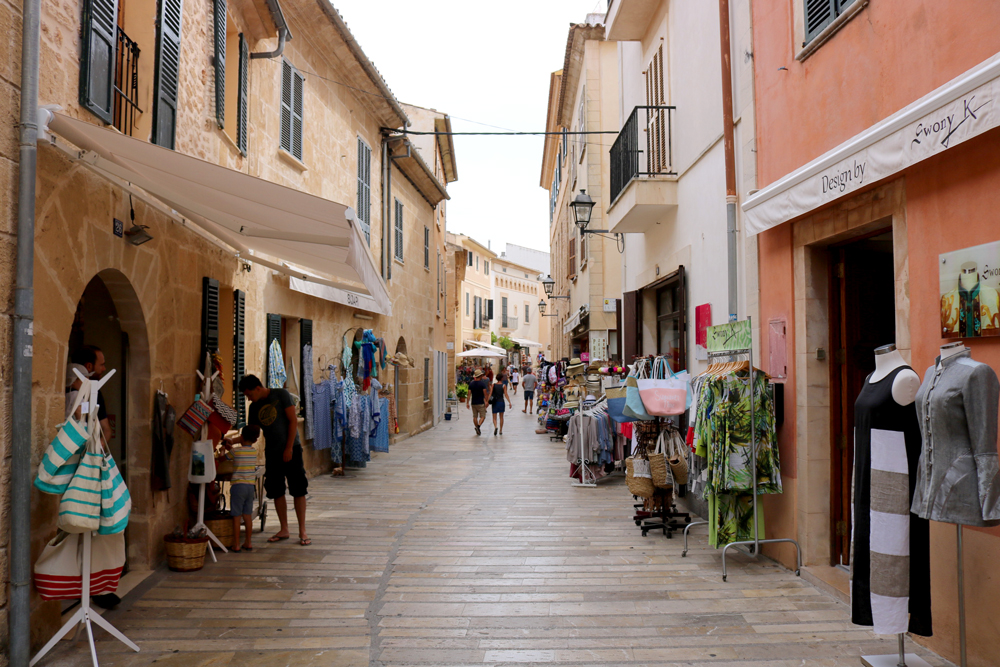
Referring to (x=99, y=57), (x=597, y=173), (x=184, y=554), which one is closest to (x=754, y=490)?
(x=184, y=554)

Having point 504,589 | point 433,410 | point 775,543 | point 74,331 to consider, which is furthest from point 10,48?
point 433,410

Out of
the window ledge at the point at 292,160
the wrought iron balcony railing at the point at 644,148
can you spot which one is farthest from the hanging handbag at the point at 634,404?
the window ledge at the point at 292,160

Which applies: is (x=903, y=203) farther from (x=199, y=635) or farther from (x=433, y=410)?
(x=433, y=410)

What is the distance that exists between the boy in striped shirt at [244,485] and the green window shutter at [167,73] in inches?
102

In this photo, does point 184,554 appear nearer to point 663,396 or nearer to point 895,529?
point 663,396

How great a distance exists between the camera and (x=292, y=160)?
9695 millimetres

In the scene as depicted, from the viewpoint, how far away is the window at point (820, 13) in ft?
15.9

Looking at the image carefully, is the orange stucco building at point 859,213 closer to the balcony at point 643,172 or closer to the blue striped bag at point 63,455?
the balcony at point 643,172

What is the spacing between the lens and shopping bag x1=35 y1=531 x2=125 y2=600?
3.80 m

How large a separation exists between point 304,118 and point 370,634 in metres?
8.02

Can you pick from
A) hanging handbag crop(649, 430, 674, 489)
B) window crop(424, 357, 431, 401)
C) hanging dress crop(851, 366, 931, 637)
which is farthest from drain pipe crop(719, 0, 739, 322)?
window crop(424, 357, 431, 401)

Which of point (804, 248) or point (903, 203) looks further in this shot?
point (804, 248)

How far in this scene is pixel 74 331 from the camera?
5.79 m

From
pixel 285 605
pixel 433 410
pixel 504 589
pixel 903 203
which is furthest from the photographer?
pixel 433 410
